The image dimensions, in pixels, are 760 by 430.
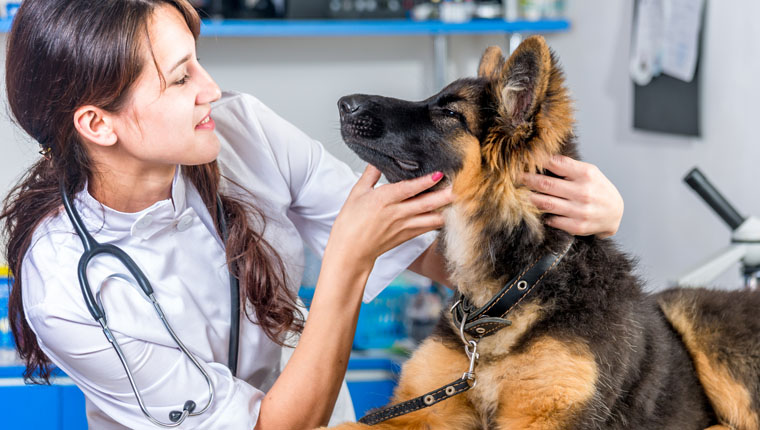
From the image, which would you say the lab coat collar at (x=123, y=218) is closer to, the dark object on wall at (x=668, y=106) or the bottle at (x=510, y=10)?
the dark object on wall at (x=668, y=106)

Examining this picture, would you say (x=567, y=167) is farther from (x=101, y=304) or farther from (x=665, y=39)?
(x=665, y=39)

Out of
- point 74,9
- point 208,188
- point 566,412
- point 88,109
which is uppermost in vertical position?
point 74,9

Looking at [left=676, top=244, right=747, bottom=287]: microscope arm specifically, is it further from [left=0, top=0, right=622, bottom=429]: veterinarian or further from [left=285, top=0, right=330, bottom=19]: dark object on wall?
[left=285, top=0, right=330, bottom=19]: dark object on wall

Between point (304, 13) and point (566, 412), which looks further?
point (304, 13)

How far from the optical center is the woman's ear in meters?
1.41

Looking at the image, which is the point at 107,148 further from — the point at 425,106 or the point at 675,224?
the point at 675,224

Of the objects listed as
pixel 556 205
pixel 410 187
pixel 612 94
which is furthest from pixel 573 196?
pixel 612 94

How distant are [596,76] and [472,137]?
Answer: 231cm

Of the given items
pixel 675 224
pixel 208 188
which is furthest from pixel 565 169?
pixel 675 224

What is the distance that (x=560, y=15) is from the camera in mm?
3729

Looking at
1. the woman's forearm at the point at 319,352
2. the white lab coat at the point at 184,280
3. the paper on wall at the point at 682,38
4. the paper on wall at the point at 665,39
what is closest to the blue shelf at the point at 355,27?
the paper on wall at the point at 665,39

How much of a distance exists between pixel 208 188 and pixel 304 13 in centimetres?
202

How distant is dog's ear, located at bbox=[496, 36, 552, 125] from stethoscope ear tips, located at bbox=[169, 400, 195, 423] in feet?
2.75

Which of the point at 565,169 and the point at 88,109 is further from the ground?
the point at 88,109
